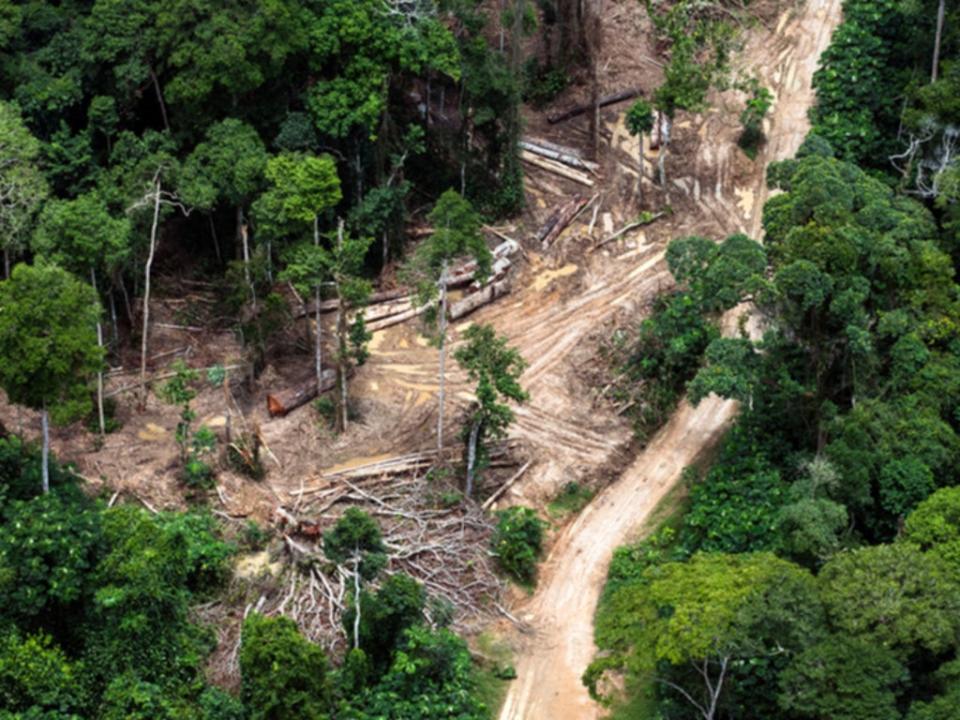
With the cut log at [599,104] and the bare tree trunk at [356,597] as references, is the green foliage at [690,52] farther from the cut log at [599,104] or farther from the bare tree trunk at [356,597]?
the bare tree trunk at [356,597]

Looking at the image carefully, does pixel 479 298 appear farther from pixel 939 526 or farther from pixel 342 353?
pixel 939 526

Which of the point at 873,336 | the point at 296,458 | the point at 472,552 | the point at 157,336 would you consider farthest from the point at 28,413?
the point at 873,336

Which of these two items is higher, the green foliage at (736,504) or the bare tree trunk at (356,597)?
the green foliage at (736,504)

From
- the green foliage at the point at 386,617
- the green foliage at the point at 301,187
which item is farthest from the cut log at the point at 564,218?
the green foliage at the point at 386,617

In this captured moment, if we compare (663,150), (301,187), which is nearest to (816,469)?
(301,187)

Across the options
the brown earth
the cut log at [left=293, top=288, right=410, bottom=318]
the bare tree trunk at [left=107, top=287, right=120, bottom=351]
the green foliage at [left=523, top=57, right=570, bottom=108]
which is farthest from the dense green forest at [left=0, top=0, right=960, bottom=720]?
the green foliage at [left=523, top=57, right=570, bottom=108]

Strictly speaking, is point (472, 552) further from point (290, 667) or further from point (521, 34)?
point (521, 34)
